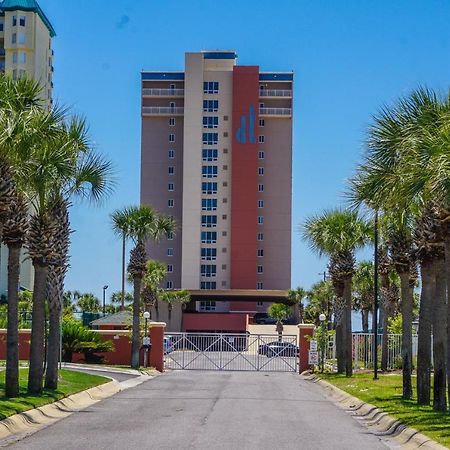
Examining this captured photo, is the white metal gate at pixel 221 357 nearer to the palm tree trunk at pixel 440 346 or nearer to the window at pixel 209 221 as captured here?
the palm tree trunk at pixel 440 346

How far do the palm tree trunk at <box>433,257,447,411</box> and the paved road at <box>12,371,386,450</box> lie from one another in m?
2.10

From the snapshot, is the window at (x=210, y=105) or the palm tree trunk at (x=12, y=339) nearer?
the palm tree trunk at (x=12, y=339)

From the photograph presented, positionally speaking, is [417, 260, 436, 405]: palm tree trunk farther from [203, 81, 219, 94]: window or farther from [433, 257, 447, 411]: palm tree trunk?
[203, 81, 219, 94]: window

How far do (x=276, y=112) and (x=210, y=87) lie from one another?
9.03 meters

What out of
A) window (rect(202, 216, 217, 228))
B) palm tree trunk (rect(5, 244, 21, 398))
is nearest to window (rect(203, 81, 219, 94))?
window (rect(202, 216, 217, 228))

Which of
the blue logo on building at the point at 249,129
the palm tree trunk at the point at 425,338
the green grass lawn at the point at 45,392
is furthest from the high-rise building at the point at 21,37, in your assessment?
the palm tree trunk at the point at 425,338

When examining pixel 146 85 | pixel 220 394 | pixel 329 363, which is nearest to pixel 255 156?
pixel 146 85

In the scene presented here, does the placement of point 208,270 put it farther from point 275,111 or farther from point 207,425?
point 207,425

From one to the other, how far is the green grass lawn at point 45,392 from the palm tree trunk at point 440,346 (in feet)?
30.8

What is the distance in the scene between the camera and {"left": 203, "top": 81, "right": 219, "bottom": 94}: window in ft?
371

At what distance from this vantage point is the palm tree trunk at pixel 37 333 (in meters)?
23.5

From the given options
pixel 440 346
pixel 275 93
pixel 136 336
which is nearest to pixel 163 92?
pixel 275 93

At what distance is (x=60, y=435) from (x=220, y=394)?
13.7 m

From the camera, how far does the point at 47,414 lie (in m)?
20.8
